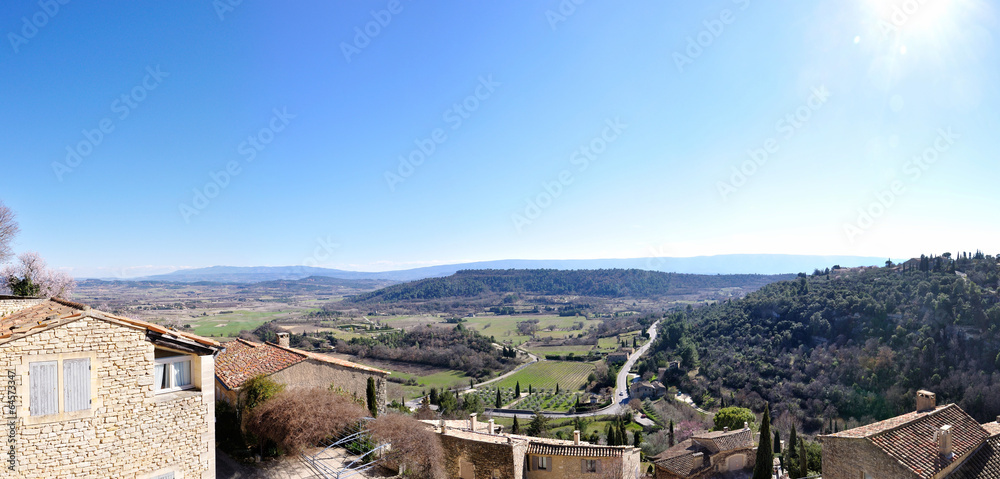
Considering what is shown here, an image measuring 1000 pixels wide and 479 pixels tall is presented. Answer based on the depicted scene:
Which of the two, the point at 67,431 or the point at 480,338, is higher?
the point at 67,431

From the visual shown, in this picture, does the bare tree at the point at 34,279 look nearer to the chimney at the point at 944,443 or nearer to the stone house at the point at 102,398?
the stone house at the point at 102,398

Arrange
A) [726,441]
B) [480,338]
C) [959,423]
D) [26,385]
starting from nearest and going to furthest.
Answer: [26,385]
[959,423]
[726,441]
[480,338]

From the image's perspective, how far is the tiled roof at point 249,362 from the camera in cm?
1622

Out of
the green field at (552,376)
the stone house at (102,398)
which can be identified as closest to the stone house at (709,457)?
the stone house at (102,398)

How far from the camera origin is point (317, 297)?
19925 cm

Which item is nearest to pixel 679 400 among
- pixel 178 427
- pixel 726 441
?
pixel 726 441

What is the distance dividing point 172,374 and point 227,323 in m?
99.2

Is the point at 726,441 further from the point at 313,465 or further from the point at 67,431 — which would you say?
the point at 67,431

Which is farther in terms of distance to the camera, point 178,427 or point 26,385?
point 178,427

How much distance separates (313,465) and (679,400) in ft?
168

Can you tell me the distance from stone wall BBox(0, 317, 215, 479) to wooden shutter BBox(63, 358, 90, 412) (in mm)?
73

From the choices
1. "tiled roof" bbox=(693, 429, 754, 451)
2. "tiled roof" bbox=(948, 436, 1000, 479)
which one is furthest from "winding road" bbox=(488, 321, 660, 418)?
"tiled roof" bbox=(948, 436, 1000, 479)

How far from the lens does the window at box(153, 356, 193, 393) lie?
29.6 ft

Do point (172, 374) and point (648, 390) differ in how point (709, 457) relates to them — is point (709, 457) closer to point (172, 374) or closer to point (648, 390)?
point (172, 374)
